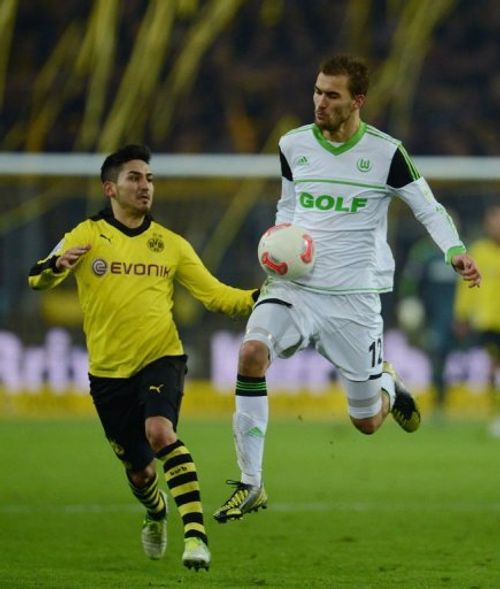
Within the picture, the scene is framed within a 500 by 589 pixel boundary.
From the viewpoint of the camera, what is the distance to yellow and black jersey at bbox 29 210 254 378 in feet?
26.6

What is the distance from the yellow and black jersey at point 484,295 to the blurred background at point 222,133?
5 cm

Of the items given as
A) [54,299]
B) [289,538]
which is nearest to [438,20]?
[54,299]

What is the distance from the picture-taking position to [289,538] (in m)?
9.29

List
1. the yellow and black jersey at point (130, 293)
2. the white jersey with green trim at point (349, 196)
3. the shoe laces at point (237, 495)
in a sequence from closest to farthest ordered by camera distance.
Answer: the shoe laces at point (237, 495) < the white jersey with green trim at point (349, 196) < the yellow and black jersey at point (130, 293)

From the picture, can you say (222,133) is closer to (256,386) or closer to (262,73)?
(262,73)

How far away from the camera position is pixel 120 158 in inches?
323

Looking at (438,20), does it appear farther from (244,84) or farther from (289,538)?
(289,538)

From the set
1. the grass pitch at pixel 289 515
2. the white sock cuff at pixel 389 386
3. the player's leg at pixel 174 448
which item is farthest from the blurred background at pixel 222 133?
the player's leg at pixel 174 448

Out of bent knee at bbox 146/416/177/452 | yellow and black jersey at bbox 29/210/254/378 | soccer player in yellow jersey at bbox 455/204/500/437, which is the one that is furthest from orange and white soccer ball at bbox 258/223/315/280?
soccer player in yellow jersey at bbox 455/204/500/437

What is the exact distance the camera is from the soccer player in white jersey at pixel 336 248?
25.6 ft

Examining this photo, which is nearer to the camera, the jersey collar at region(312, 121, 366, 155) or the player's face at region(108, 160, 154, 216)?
the jersey collar at region(312, 121, 366, 155)

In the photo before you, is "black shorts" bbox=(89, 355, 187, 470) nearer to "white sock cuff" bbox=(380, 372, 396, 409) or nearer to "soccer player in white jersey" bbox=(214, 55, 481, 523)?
"soccer player in white jersey" bbox=(214, 55, 481, 523)

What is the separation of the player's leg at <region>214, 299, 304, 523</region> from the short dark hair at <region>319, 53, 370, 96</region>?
1.11 meters

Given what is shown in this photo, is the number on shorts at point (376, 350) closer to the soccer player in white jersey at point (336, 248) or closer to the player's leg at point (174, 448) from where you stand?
the soccer player in white jersey at point (336, 248)
